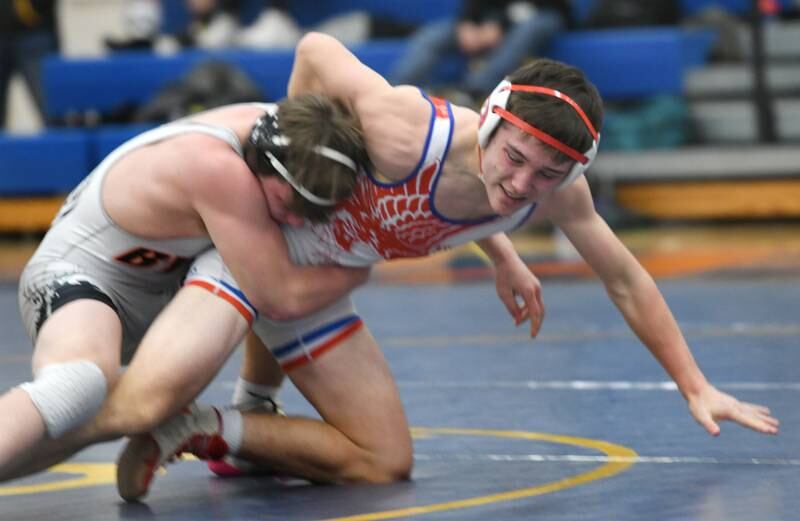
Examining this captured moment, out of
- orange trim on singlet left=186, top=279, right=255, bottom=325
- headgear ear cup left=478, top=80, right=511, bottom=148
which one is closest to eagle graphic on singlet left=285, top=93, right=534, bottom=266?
headgear ear cup left=478, top=80, right=511, bottom=148

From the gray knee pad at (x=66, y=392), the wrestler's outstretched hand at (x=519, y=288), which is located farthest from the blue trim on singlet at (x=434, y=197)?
the gray knee pad at (x=66, y=392)

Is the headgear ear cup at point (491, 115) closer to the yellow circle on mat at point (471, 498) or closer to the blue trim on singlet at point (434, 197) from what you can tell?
the blue trim on singlet at point (434, 197)

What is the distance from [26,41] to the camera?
11.3 m

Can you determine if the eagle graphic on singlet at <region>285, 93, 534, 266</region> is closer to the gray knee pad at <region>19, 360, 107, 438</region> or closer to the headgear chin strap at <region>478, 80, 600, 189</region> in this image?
the headgear chin strap at <region>478, 80, 600, 189</region>

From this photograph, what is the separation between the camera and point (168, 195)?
365 centimetres

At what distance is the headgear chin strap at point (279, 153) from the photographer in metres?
3.53

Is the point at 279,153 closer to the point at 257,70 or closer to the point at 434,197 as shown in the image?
the point at 434,197

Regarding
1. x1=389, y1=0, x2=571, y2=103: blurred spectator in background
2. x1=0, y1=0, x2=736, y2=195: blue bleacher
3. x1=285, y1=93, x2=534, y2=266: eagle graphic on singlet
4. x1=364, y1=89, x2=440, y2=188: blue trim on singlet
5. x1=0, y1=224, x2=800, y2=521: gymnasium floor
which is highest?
x1=364, y1=89, x2=440, y2=188: blue trim on singlet

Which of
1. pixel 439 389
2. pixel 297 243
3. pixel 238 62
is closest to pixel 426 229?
pixel 297 243

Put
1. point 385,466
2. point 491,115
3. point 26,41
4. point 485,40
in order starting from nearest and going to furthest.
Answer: point 491,115 < point 385,466 < point 485,40 < point 26,41

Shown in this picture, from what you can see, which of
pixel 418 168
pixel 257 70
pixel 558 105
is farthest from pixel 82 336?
pixel 257 70

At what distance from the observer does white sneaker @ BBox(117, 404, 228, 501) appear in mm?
3504

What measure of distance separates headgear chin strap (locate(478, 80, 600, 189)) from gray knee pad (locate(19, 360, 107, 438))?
91 cm

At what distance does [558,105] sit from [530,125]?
0.07 metres
